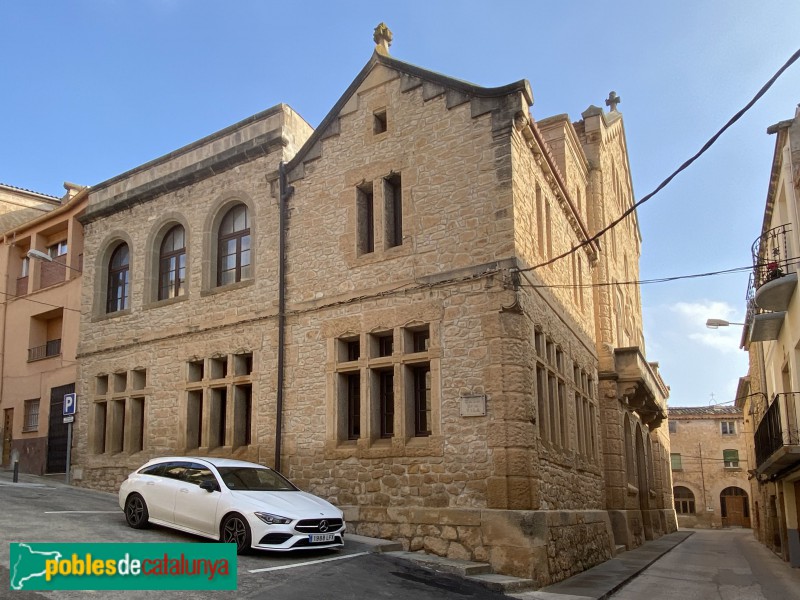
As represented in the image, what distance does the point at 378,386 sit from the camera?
1512cm

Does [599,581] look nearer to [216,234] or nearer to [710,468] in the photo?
[216,234]

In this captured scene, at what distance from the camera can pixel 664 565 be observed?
1931cm

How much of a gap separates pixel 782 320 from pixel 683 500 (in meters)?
41.0

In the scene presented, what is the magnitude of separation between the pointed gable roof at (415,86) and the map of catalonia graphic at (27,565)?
9.94 m

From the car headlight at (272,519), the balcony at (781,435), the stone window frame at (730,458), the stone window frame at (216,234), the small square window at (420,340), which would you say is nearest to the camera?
the car headlight at (272,519)

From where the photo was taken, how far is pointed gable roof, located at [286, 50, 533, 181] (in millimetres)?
14500

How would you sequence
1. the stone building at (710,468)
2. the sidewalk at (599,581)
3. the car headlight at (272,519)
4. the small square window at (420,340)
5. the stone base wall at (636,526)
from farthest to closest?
the stone building at (710,468), the stone base wall at (636,526), the small square window at (420,340), the sidewalk at (599,581), the car headlight at (272,519)

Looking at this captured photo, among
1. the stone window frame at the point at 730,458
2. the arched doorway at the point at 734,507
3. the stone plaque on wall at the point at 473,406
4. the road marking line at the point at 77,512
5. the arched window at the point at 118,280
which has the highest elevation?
the arched window at the point at 118,280

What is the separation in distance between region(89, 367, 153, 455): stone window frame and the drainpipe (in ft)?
14.3

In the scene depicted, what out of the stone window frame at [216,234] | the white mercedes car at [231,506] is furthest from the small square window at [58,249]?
the white mercedes car at [231,506]

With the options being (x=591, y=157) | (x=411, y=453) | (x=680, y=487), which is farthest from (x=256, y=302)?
(x=680, y=487)

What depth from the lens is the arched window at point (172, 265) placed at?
63.1 feet

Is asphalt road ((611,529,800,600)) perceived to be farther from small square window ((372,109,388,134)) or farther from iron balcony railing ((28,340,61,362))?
iron balcony railing ((28,340,61,362))

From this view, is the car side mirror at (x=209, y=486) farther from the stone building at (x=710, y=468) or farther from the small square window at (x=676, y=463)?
the small square window at (x=676, y=463)
